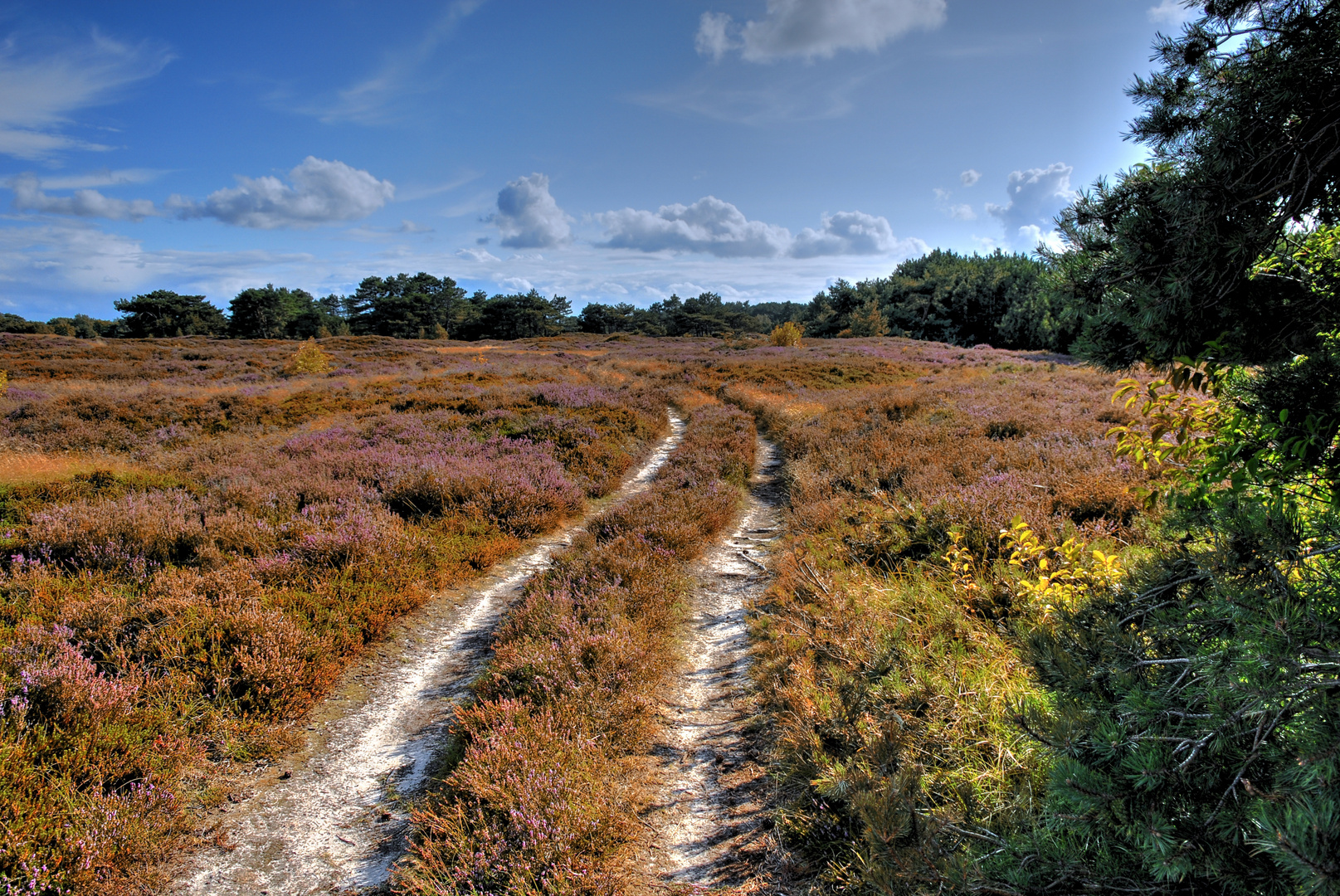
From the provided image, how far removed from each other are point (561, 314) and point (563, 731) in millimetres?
104469

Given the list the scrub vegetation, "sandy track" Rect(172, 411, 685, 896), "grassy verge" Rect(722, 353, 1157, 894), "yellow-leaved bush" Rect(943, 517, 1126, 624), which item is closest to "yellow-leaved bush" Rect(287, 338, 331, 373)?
the scrub vegetation

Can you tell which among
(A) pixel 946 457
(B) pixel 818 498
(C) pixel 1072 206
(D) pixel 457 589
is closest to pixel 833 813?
(C) pixel 1072 206

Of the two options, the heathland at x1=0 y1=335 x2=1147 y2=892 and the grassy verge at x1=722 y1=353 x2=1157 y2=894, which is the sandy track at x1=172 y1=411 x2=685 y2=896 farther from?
the grassy verge at x1=722 y1=353 x2=1157 y2=894

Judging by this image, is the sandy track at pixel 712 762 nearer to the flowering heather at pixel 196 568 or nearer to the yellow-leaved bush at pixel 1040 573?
the yellow-leaved bush at pixel 1040 573

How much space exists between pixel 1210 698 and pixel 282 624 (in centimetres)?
706

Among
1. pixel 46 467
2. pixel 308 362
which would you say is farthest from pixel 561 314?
pixel 46 467


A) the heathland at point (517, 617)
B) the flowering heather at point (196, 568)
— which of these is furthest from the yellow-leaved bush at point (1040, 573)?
the flowering heather at point (196, 568)

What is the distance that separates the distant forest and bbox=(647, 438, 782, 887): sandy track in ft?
189

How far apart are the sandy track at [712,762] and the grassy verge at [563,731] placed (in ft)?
0.87

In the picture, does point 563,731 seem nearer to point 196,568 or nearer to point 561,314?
point 196,568

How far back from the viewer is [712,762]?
4625 mm

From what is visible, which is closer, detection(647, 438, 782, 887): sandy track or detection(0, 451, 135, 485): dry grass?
detection(647, 438, 782, 887): sandy track

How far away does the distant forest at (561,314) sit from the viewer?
68750 mm

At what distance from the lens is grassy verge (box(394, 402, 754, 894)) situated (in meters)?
3.46
